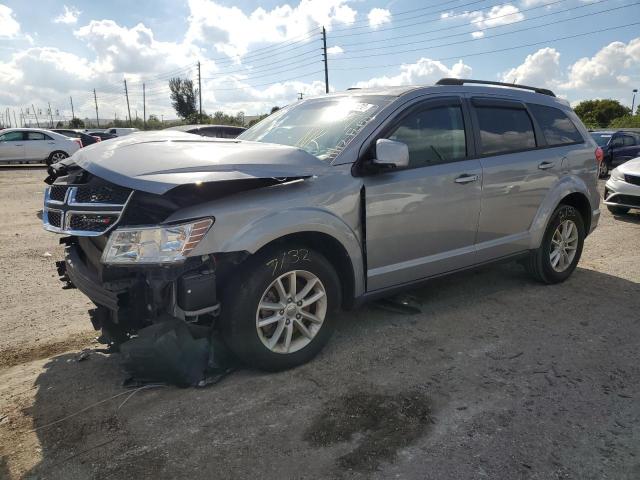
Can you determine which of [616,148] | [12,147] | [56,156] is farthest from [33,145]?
[616,148]

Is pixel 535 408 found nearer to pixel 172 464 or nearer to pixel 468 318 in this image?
pixel 468 318

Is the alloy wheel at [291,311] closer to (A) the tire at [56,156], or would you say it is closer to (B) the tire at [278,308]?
(B) the tire at [278,308]

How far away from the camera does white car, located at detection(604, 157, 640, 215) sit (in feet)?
29.6

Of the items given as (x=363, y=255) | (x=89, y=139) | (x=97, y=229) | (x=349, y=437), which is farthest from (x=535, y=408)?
(x=89, y=139)

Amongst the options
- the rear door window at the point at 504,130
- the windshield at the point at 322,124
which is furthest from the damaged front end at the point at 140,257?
the rear door window at the point at 504,130

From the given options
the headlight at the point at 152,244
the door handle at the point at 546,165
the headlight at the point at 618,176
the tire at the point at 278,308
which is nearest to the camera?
the headlight at the point at 152,244

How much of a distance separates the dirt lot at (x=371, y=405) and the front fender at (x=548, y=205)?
2.30 ft

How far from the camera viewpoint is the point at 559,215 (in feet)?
17.3

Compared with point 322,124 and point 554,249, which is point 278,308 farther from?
point 554,249

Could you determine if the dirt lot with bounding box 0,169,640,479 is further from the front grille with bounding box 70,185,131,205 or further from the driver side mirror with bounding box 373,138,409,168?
the driver side mirror with bounding box 373,138,409,168

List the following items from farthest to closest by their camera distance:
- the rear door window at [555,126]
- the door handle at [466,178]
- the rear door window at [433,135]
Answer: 1. the rear door window at [555,126]
2. the door handle at [466,178]
3. the rear door window at [433,135]

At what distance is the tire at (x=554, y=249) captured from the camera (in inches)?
206

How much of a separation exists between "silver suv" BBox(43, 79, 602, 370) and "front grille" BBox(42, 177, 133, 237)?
0.01m

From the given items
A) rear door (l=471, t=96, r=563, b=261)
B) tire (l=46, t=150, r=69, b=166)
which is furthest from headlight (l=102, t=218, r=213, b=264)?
tire (l=46, t=150, r=69, b=166)
